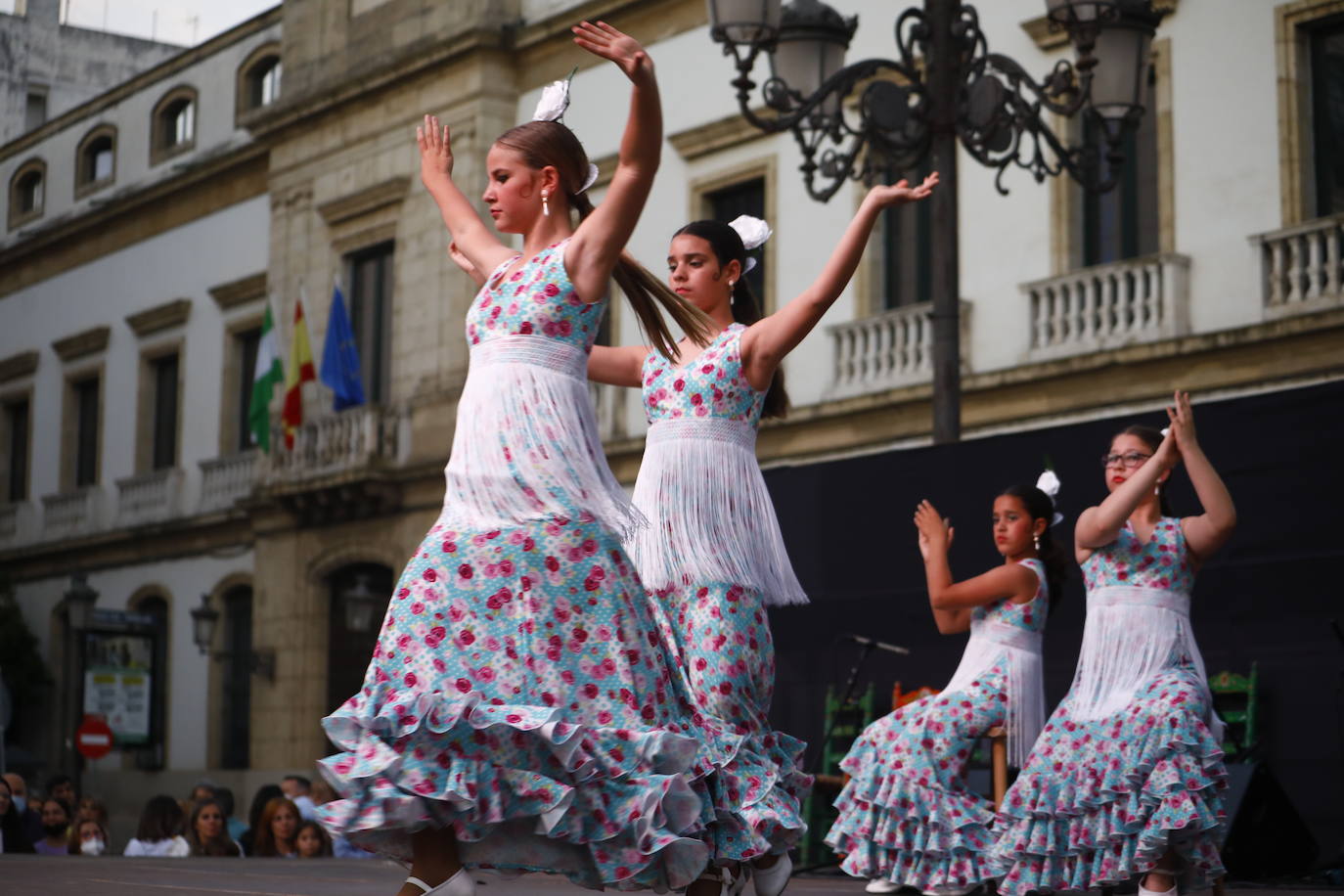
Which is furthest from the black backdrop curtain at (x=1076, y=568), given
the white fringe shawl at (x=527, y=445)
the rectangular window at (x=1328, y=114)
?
the rectangular window at (x=1328, y=114)

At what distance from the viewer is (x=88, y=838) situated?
48.9 ft

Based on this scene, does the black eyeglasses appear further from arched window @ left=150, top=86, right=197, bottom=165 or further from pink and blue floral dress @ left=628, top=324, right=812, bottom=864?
arched window @ left=150, top=86, right=197, bottom=165

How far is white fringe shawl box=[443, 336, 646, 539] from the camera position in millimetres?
4809

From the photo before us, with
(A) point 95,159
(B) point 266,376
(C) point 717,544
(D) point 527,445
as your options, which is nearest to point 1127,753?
(C) point 717,544

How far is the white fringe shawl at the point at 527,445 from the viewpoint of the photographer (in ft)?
15.8

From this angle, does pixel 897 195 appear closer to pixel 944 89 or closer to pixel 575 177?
pixel 575 177

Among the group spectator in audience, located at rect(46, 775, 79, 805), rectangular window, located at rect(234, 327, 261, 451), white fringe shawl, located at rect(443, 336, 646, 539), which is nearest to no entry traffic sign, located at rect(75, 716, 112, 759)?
rectangular window, located at rect(234, 327, 261, 451)

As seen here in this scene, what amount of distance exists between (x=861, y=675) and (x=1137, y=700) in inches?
170

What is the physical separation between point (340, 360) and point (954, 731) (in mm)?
18510

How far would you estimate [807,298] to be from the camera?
18.6 feet

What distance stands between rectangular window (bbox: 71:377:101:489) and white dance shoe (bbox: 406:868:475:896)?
30.2 m

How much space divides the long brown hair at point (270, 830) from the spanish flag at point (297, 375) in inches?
505

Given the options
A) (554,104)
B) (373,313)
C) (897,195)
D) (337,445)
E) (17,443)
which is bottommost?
(897,195)

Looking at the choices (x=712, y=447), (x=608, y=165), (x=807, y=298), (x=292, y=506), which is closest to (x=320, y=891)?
(x=712, y=447)
